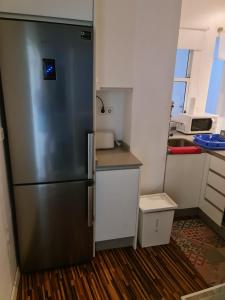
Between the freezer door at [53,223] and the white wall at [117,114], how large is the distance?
894mm

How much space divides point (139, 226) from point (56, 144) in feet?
4.07

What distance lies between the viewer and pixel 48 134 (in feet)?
5.39

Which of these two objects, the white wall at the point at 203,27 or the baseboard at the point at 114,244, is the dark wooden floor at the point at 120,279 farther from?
the white wall at the point at 203,27

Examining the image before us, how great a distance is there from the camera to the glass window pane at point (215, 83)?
130 inches

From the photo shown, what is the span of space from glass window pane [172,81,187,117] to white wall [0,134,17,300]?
8.76ft

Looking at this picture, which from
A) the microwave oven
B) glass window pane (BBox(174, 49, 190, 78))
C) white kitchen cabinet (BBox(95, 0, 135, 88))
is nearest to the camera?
white kitchen cabinet (BBox(95, 0, 135, 88))

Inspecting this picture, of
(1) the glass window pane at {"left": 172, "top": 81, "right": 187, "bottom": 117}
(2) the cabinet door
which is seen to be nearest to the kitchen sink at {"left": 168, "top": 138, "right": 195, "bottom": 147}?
(1) the glass window pane at {"left": 172, "top": 81, "right": 187, "bottom": 117}

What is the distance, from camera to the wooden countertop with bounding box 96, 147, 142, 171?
1.96 metres

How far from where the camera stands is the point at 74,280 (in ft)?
6.31

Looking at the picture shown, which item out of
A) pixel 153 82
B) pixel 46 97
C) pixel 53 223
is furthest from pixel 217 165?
pixel 46 97

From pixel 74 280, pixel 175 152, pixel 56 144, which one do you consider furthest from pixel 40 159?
pixel 175 152

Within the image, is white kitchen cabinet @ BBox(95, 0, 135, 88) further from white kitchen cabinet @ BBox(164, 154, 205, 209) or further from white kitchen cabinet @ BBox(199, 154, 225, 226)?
white kitchen cabinet @ BBox(199, 154, 225, 226)

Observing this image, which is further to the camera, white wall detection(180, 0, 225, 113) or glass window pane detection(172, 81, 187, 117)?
glass window pane detection(172, 81, 187, 117)

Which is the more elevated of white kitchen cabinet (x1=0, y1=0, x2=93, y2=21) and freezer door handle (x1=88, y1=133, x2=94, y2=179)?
white kitchen cabinet (x1=0, y1=0, x2=93, y2=21)
